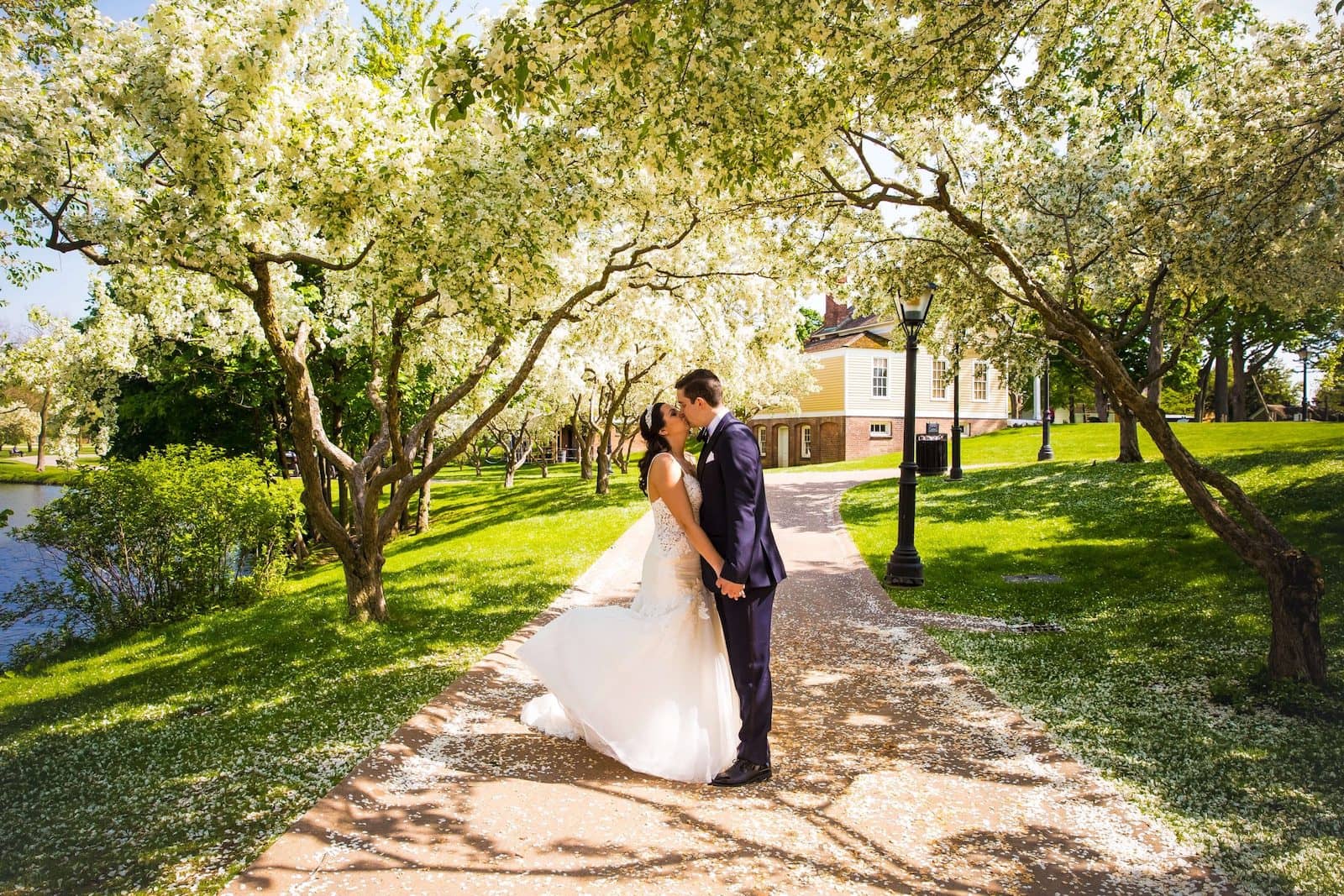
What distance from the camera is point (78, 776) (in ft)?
16.4

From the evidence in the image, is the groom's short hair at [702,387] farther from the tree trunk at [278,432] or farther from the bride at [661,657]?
the tree trunk at [278,432]

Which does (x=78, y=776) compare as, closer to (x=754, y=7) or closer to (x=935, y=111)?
(x=754, y=7)

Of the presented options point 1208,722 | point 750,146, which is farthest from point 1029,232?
point 1208,722

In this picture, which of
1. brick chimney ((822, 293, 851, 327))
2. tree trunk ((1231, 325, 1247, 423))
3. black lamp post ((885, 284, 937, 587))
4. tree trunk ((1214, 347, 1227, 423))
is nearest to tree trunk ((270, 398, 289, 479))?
black lamp post ((885, 284, 937, 587))

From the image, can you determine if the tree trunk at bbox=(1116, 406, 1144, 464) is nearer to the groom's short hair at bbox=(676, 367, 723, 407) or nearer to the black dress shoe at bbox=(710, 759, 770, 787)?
the groom's short hair at bbox=(676, 367, 723, 407)

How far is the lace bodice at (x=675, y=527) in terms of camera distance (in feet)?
16.8

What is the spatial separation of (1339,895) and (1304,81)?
7.06m

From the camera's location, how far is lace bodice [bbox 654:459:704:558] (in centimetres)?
511

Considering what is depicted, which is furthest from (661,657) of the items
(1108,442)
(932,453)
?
(1108,442)

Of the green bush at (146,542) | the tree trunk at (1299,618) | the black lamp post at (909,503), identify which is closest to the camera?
the tree trunk at (1299,618)

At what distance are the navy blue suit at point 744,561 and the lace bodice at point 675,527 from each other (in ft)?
0.38

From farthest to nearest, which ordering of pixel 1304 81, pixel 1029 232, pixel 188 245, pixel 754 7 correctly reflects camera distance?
pixel 1029 232, pixel 1304 81, pixel 188 245, pixel 754 7

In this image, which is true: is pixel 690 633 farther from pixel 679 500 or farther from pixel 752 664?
pixel 679 500

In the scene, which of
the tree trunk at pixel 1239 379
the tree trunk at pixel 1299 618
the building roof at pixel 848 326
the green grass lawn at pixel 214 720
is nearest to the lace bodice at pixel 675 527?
the green grass lawn at pixel 214 720
